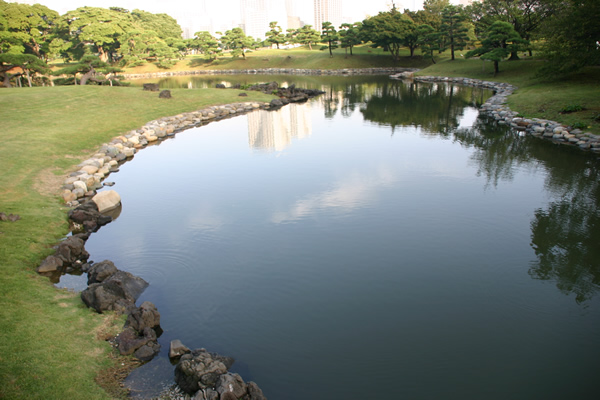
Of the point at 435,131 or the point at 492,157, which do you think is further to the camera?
the point at 435,131

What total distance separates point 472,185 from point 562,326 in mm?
7990

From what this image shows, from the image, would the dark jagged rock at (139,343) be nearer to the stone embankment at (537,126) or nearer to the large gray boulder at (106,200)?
the large gray boulder at (106,200)

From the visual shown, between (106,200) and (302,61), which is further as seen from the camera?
(302,61)

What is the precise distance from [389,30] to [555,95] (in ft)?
132

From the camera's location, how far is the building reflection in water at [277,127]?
2225 centimetres

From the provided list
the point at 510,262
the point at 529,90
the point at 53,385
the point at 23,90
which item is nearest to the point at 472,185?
the point at 510,262

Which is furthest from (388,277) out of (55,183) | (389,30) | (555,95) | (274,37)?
(274,37)

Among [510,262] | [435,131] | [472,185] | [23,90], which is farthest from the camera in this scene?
[23,90]

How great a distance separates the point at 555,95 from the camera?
26188 mm

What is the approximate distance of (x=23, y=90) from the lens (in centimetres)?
2755

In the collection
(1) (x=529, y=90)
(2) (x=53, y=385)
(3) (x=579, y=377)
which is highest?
(1) (x=529, y=90)

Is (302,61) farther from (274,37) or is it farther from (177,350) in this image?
(177,350)

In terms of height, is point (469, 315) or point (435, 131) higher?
point (435, 131)

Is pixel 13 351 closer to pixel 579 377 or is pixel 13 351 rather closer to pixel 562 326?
pixel 579 377
